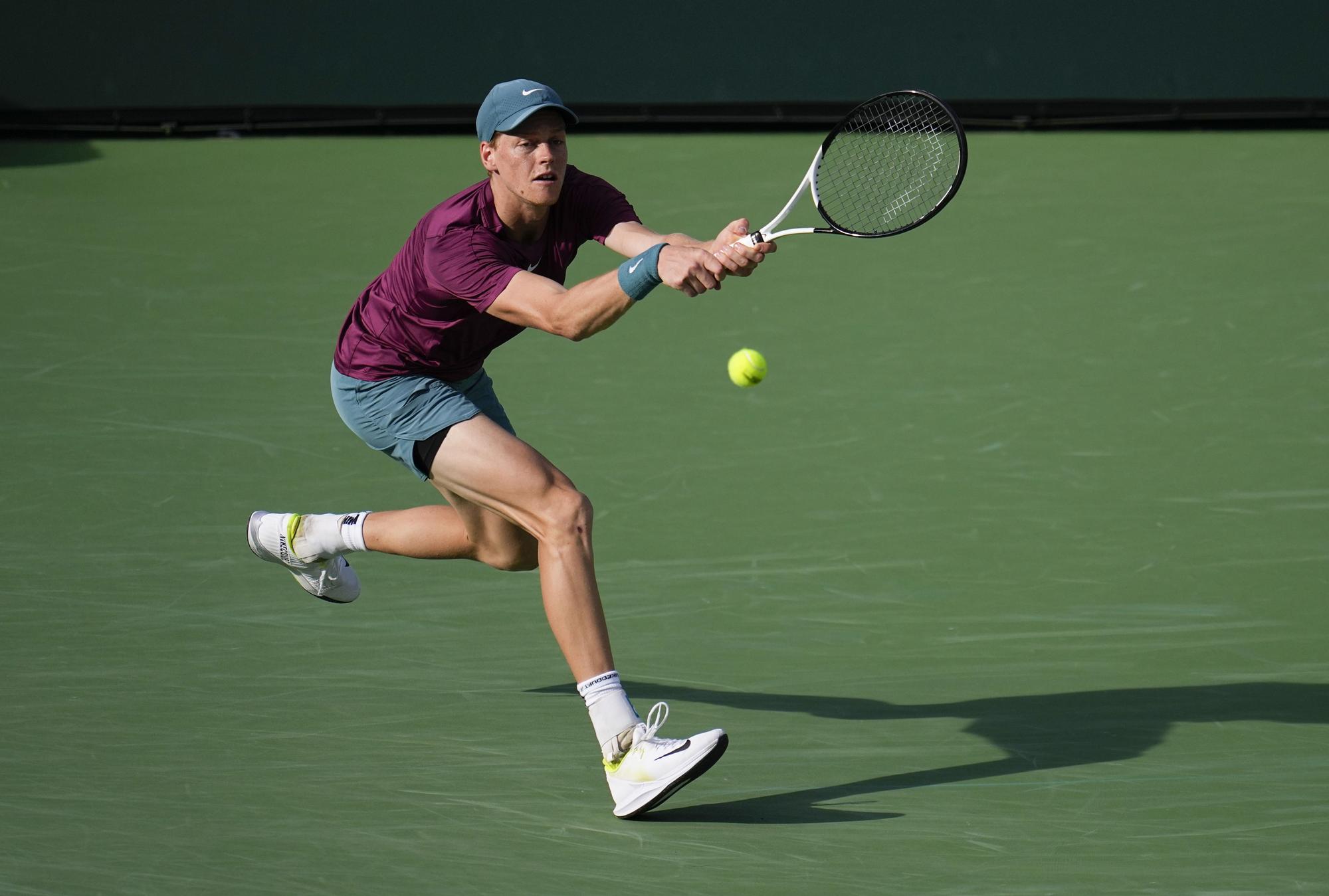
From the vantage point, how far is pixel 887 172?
20.9 ft

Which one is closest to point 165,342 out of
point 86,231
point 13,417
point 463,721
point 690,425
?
point 13,417

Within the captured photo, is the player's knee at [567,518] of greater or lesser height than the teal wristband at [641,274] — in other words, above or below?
below

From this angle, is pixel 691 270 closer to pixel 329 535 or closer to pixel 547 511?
pixel 547 511

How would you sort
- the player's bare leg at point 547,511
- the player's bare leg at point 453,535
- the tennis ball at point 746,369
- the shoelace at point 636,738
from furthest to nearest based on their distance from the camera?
the tennis ball at point 746,369
the player's bare leg at point 453,535
the player's bare leg at point 547,511
the shoelace at point 636,738

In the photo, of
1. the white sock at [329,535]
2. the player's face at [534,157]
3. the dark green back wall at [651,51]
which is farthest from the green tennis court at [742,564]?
the player's face at [534,157]

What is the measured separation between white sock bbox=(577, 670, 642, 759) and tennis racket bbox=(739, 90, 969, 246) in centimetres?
121

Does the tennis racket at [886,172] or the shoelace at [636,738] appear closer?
the shoelace at [636,738]

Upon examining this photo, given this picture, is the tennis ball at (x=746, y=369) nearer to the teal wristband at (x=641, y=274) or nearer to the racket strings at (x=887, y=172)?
the racket strings at (x=887, y=172)

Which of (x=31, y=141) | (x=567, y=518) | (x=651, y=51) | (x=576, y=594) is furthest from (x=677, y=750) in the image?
(x=31, y=141)

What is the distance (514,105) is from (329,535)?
141 cm

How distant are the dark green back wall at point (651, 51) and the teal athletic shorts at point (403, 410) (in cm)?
649

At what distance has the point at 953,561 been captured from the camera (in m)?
5.38

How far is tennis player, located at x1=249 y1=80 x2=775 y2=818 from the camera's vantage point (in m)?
3.71

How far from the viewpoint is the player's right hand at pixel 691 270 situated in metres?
3.62
